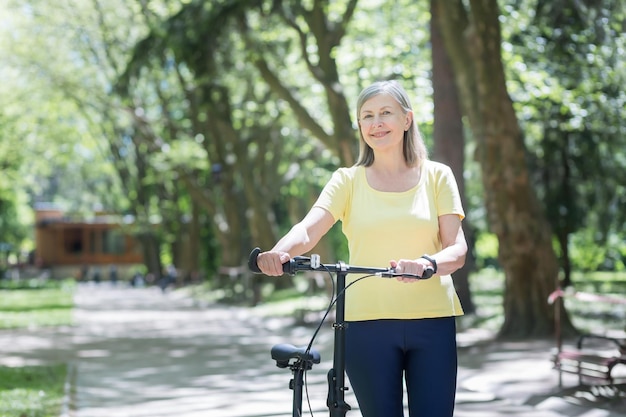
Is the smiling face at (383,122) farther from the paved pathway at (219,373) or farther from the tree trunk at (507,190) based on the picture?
the tree trunk at (507,190)

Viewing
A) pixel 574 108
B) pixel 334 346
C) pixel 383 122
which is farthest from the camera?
pixel 574 108

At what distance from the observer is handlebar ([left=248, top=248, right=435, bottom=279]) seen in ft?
12.8

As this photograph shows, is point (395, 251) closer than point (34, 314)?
Yes

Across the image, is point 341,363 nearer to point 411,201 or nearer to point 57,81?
point 411,201

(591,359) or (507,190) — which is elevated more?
(507,190)

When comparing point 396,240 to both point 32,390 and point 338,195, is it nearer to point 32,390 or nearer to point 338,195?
point 338,195

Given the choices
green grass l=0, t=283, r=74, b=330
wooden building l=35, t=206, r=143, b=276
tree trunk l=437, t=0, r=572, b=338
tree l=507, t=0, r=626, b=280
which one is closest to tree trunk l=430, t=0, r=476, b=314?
tree l=507, t=0, r=626, b=280

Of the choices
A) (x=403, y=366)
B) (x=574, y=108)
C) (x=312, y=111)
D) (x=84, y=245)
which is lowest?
(x=403, y=366)

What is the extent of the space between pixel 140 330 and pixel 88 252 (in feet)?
218

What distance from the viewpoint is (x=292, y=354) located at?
14.0ft

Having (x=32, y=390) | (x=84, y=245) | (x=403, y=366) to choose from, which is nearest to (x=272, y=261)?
(x=403, y=366)

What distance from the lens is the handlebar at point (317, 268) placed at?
3.91 meters

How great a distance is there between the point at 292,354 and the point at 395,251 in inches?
22.9

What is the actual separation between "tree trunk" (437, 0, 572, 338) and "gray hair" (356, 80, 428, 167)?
12298 millimetres
